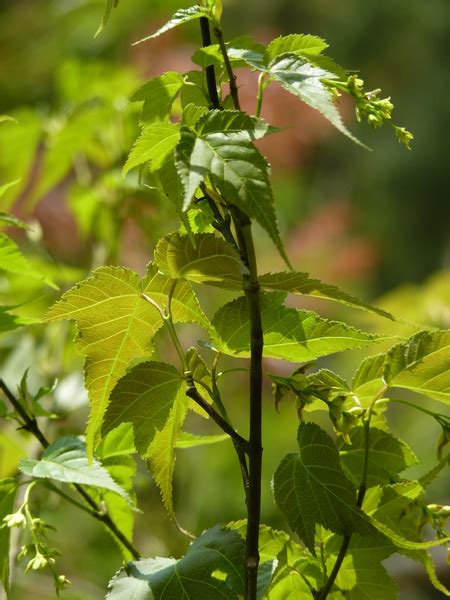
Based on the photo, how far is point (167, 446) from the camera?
441 mm

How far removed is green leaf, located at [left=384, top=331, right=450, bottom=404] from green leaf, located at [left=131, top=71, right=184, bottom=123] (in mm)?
168

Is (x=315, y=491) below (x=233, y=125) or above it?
below

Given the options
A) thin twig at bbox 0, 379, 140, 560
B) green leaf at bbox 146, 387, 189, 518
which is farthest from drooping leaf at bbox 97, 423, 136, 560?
green leaf at bbox 146, 387, 189, 518

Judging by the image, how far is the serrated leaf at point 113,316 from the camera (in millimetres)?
439

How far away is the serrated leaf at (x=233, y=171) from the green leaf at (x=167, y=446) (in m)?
0.12

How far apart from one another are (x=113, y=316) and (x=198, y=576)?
0.45 feet

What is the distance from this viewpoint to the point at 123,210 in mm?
1180

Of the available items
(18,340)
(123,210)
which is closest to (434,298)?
(123,210)

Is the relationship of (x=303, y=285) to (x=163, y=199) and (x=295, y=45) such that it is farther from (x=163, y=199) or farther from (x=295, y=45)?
(x=163, y=199)

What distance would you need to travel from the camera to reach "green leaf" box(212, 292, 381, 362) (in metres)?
0.43

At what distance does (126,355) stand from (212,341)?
4 cm

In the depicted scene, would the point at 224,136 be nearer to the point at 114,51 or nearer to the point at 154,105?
the point at 154,105

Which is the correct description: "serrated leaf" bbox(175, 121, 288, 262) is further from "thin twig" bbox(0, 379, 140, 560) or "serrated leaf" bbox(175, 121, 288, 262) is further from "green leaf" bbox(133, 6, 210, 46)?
"thin twig" bbox(0, 379, 140, 560)

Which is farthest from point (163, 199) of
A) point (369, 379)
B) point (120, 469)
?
point (369, 379)
